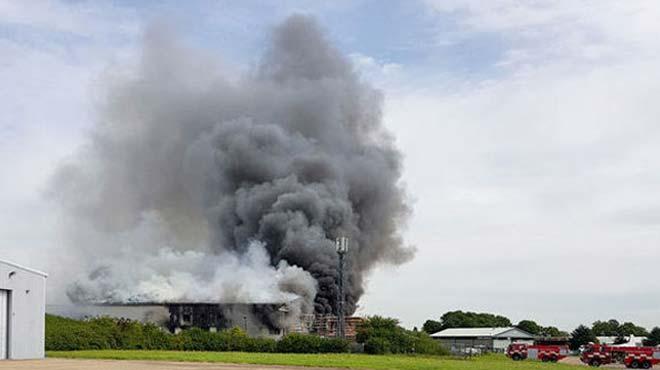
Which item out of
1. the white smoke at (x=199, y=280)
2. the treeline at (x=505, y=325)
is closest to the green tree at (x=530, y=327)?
the treeline at (x=505, y=325)

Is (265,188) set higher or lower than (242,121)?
lower

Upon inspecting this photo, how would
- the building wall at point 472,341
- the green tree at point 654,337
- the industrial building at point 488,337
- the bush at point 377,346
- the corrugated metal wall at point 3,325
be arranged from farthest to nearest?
the industrial building at point 488,337 → the building wall at point 472,341 → the green tree at point 654,337 → the bush at point 377,346 → the corrugated metal wall at point 3,325

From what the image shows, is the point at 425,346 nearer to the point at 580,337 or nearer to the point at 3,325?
the point at 3,325

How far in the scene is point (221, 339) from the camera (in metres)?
70.4

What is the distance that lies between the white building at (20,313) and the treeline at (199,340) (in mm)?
9730

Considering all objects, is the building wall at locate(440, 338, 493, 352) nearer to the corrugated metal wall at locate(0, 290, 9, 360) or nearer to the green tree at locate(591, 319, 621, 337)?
the green tree at locate(591, 319, 621, 337)

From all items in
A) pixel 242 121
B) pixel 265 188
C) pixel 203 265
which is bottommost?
pixel 203 265

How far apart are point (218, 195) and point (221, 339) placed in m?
42.3

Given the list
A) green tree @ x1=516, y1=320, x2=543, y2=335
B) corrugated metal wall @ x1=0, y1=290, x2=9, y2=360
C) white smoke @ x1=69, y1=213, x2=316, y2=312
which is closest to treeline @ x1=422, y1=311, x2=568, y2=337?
green tree @ x1=516, y1=320, x2=543, y2=335

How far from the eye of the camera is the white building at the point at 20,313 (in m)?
52.9

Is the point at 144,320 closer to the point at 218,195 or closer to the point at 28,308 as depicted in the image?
the point at 218,195

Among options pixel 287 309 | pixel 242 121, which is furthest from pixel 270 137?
pixel 287 309

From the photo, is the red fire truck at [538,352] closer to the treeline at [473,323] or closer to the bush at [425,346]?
the bush at [425,346]

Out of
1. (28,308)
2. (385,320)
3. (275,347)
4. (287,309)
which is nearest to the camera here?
(28,308)
